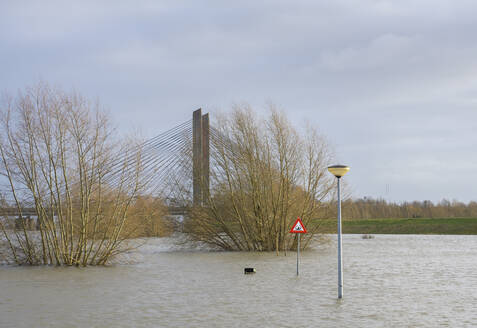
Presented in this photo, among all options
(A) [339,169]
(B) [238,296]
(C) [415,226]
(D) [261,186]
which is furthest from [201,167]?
(C) [415,226]

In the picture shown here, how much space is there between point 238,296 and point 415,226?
190 ft

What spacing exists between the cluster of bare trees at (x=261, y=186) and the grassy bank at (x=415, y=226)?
33.6 metres

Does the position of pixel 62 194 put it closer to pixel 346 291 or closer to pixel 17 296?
pixel 17 296

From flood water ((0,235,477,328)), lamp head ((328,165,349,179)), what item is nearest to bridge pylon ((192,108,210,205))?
flood water ((0,235,477,328))

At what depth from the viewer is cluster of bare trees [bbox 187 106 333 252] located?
30.0 metres

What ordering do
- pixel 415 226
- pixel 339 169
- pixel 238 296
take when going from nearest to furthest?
pixel 339 169 → pixel 238 296 → pixel 415 226

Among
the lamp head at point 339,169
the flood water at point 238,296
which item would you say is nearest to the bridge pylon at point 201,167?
the flood water at point 238,296

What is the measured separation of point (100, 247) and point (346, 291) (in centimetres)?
1114

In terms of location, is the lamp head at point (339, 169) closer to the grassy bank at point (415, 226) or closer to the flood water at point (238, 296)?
the flood water at point (238, 296)

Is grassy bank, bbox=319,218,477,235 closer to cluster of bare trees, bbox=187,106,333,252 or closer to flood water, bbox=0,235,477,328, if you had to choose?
cluster of bare trees, bbox=187,106,333,252

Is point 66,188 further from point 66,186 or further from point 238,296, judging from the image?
point 238,296

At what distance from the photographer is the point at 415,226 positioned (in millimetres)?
67312

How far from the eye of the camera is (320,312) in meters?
11.1

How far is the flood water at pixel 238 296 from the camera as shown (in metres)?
10.4
